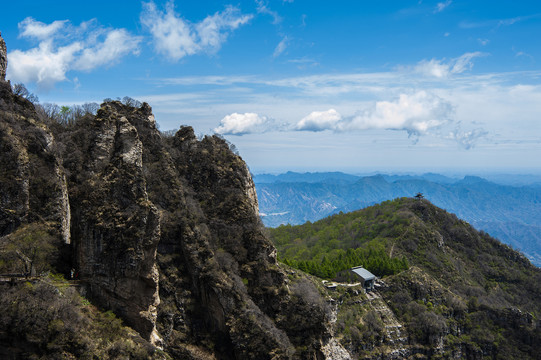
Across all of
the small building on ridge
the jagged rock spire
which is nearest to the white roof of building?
the small building on ridge

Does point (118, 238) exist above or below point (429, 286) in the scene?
above

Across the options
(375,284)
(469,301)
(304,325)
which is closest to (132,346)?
(304,325)

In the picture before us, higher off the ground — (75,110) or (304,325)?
(75,110)

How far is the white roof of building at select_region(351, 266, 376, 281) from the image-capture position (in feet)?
237

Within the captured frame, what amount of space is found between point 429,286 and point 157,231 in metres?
65.6

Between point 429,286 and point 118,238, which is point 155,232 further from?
point 429,286

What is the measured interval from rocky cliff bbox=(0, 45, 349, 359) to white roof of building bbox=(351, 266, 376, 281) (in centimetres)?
2879

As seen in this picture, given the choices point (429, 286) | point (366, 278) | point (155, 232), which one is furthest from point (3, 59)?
point (429, 286)

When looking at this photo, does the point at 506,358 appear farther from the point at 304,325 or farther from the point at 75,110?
the point at 75,110

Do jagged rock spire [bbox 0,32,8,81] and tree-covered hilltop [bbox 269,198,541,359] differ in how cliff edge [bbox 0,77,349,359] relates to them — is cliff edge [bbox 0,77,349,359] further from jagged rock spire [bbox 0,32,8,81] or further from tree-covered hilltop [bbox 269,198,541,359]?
tree-covered hilltop [bbox 269,198,541,359]

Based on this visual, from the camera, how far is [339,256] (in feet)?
300

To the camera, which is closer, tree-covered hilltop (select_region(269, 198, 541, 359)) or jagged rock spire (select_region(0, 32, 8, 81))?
jagged rock spire (select_region(0, 32, 8, 81))

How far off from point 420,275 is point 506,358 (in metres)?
20.2

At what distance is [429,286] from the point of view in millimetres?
76750
